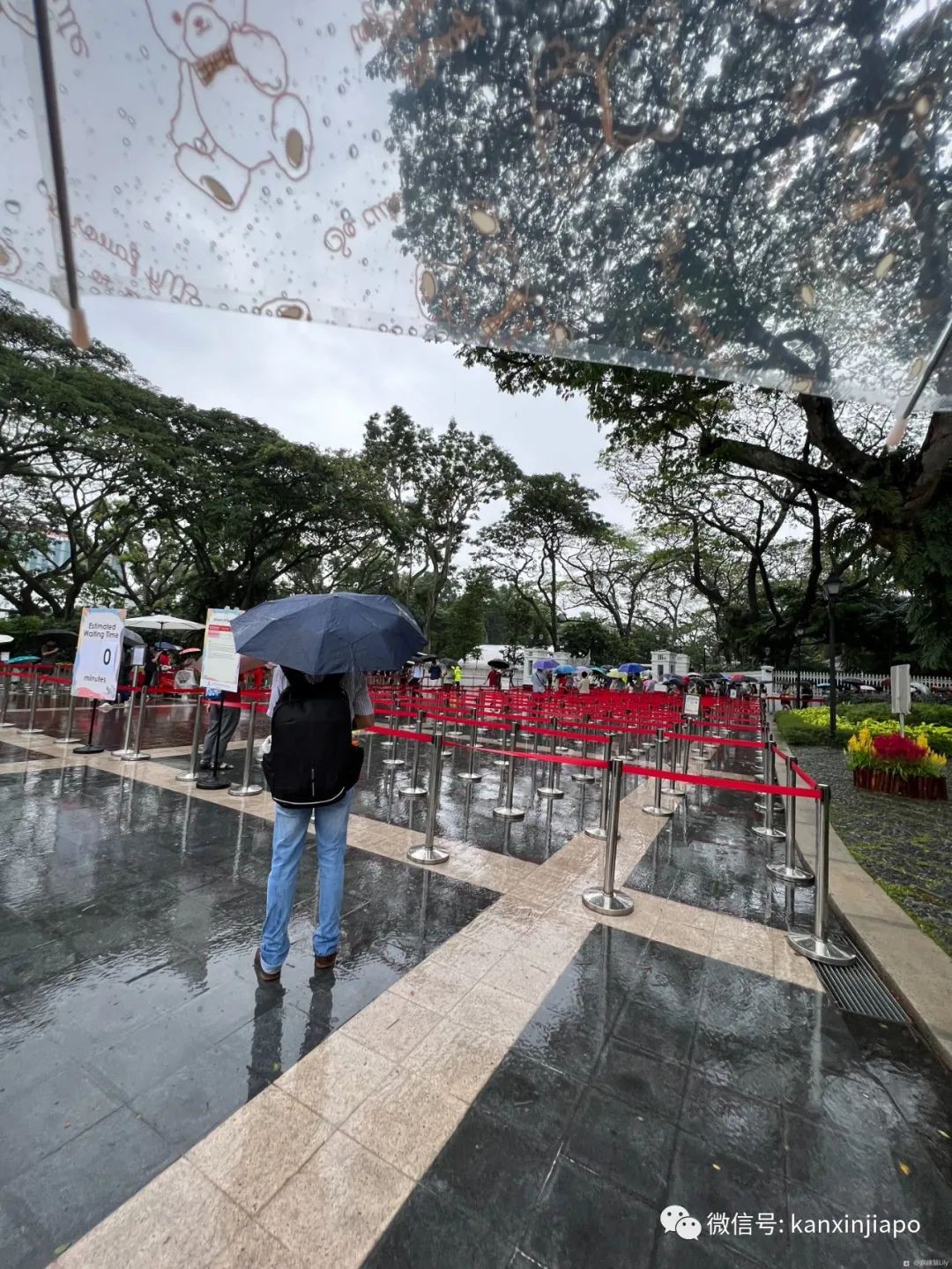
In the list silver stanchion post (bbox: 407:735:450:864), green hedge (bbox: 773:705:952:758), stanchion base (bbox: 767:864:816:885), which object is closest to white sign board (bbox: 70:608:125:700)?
silver stanchion post (bbox: 407:735:450:864)

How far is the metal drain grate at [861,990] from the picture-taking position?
9.88 feet

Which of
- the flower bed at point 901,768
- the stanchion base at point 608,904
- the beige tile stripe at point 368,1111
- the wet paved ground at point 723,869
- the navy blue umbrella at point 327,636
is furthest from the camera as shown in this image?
the flower bed at point 901,768

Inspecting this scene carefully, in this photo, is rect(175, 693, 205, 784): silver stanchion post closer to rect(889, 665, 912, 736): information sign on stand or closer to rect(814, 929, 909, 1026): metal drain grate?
rect(814, 929, 909, 1026): metal drain grate

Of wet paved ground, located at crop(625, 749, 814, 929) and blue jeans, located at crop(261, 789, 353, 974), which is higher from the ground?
blue jeans, located at crop(261, 789, 353, 974)

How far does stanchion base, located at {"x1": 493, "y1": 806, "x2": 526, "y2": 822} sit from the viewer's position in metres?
6.40

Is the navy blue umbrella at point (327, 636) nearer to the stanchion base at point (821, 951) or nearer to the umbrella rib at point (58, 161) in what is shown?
the umbrella rib at point (58, 161)

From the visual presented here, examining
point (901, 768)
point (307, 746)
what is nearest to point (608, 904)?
point (307, 746)

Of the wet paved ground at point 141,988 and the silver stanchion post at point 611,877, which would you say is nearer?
the wet paved ground at point 141,988

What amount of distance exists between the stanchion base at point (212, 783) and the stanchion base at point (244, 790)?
12 centimetres

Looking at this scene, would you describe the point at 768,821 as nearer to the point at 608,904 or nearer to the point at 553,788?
the point at 553,788

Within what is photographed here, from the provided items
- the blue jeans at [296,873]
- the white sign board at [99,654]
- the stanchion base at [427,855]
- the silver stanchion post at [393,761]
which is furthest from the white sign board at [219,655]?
the blue jeans at [296,873]

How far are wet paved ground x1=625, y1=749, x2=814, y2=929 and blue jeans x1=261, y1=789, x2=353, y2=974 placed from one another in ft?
9.00

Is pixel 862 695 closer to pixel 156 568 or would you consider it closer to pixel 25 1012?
pixel 25 1012

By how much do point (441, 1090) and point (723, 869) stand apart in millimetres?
3781
